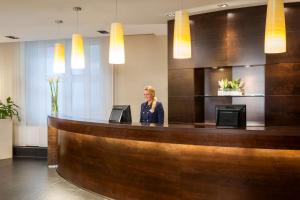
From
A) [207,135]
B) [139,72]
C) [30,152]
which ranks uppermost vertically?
[139,72]

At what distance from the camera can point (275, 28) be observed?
3760mm

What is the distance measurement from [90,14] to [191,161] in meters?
3.38

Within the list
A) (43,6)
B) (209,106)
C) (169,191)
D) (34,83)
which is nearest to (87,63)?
(34,83)

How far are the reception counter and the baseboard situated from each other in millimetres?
3763

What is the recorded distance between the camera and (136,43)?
26.2ft

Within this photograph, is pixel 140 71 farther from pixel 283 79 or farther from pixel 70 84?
pixel 283 79

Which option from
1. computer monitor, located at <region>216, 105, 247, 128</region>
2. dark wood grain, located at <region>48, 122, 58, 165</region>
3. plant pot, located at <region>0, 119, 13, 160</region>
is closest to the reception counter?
computer monitor, located at <region>216, 105, 247, 128</region>

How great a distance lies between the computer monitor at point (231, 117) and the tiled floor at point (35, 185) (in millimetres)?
2114

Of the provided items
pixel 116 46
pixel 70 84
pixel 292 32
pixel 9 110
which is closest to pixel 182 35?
pixel 116 46

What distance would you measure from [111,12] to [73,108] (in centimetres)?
322

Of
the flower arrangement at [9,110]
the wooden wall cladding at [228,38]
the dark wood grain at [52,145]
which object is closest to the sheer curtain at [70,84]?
the flower arrangement at [9,110]

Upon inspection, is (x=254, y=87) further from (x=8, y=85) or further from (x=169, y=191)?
(x=8, y=85)

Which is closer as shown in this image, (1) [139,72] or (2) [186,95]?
(2) [186,95]

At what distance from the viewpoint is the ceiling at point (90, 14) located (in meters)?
5.27
